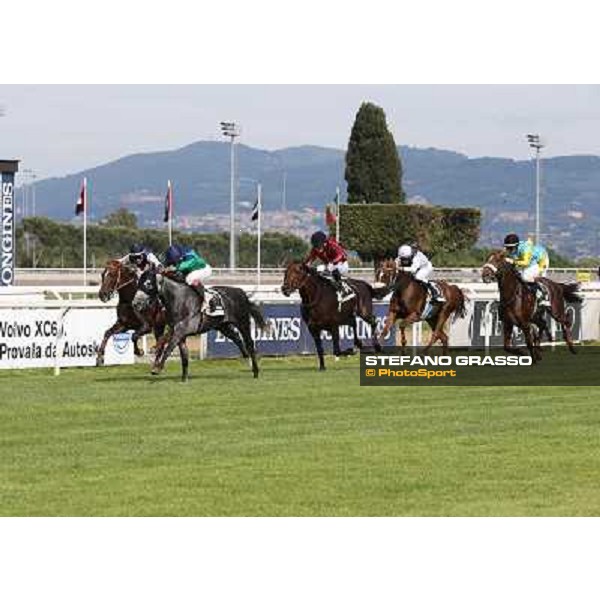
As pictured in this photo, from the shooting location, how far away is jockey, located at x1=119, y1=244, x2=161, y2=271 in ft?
69.2

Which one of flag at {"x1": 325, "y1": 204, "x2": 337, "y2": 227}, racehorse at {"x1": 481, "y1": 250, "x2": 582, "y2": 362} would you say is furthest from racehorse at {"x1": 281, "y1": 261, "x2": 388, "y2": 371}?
flag at {"x1": 325, "y1": 204, "x2": 337, "y2": 227}

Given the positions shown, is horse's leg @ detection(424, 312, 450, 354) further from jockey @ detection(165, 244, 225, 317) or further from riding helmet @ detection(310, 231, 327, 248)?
jockey @ detection(165, 244, 225, 317)

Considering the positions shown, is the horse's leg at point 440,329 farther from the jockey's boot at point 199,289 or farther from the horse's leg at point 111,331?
the horse's leg at point 111,331

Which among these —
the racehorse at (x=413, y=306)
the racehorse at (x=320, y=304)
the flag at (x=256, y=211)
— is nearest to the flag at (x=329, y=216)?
the flag at (x=256, y=211)

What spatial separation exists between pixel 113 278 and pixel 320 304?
3.08 m

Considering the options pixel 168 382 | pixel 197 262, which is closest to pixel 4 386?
pixel 168 382

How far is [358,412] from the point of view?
1672 centimetres

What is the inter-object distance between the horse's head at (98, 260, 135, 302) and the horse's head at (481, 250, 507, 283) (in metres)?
4.75

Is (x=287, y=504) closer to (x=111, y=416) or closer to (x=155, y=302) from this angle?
→ (x=111, y=416)

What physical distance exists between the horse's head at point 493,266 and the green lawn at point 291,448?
304cm

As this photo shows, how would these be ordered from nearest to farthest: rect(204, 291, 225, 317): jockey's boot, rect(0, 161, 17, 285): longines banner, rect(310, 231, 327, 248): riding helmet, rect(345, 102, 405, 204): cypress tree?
rect(204, 291, 225, 317): jockey's boot
rect(310, 231, 327, 248): riding helmet
rect(0, 161, 17, 285): longines banner
rect(345, 102, 405, 204): cypress tree

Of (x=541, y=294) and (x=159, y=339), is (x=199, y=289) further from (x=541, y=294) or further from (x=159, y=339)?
(x=541, y=294)

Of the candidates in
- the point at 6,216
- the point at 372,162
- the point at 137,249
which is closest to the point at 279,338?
the point at 137,249

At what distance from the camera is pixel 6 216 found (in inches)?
1281
